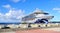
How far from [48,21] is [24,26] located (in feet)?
3.83

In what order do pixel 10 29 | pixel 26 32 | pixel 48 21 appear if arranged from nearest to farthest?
pixel 26 32 → pixel 10 29 → pixel 48 21

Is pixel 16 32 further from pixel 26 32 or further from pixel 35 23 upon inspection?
pixel 35 23

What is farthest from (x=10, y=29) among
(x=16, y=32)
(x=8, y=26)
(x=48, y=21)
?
(x=48, y=21)

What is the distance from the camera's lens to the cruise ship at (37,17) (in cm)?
786

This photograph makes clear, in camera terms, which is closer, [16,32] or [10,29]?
[16,32]

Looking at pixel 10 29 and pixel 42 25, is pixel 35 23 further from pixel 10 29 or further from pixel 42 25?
pixel 10 29

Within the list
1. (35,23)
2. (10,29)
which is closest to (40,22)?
(35,23)

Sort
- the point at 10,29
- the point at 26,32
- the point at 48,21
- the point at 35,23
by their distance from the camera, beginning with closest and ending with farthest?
the point at 26,32, the point at 10,29, the point at 48,21, the point at 35,23

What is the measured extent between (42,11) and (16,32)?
170 cm

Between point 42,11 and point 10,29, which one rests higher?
point 42,11

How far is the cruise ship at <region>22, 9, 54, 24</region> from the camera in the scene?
7.86 m

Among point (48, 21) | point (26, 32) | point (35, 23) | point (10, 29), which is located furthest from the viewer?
point (35, 23)

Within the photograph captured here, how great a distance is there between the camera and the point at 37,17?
8391 mm

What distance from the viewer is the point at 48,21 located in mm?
8094
